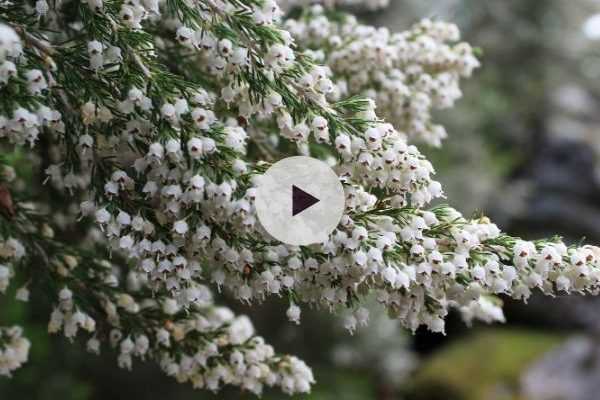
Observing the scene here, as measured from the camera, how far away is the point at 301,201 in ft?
8.46

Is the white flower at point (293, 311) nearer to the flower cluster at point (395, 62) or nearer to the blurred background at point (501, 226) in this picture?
the flower cluster at point (395, 62)

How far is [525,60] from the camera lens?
1667cm

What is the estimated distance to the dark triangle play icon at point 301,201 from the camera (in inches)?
101

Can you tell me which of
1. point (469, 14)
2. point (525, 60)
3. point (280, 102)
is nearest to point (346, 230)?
point (280, 102)

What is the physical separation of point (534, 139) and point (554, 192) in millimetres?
2069
